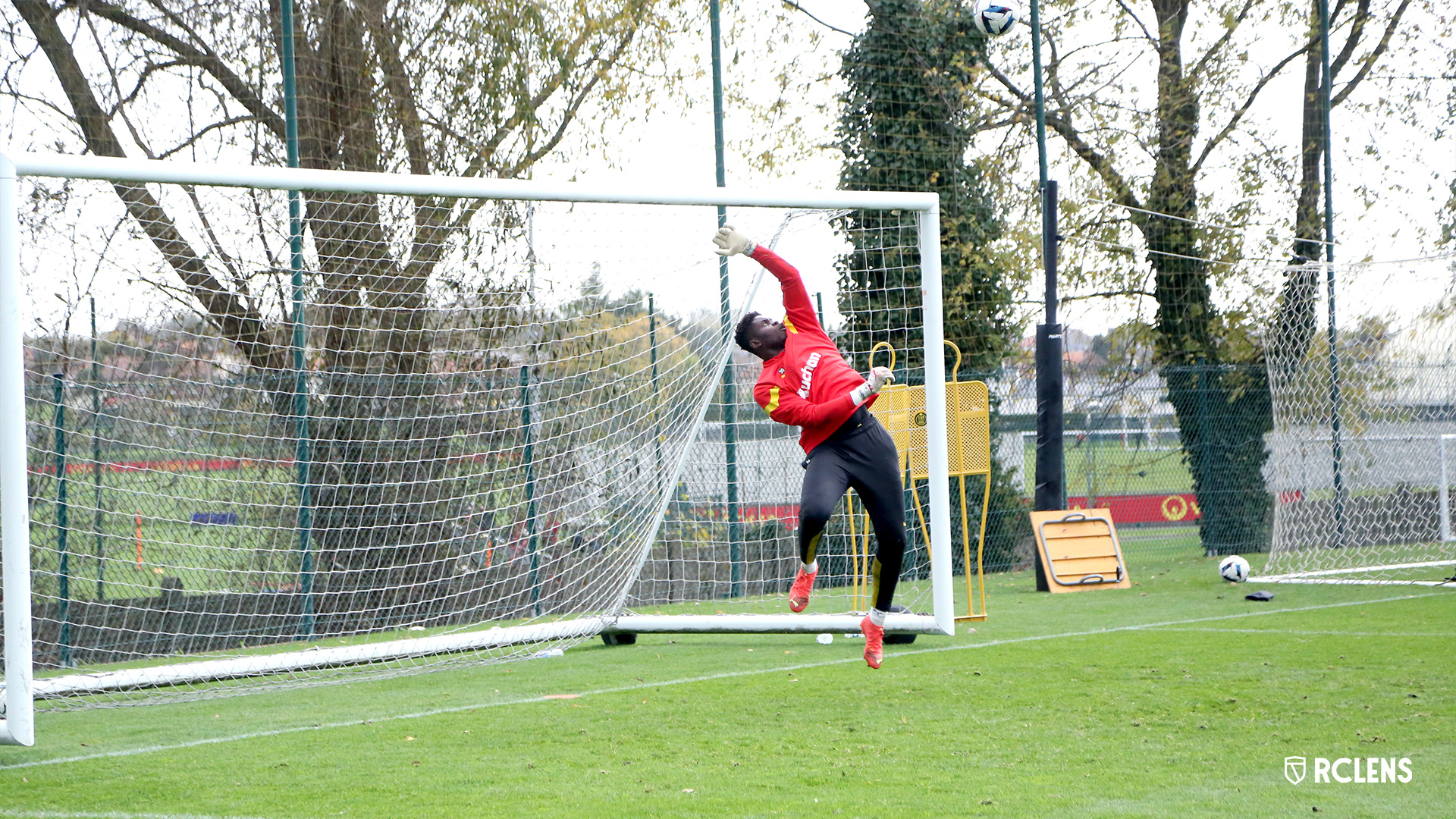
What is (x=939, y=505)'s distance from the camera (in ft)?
25.4

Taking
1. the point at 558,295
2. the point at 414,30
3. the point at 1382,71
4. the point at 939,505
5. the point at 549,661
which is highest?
the point at 1382,71

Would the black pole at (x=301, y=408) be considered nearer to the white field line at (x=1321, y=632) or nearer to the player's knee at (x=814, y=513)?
the player's knee at (x=814, y=513)

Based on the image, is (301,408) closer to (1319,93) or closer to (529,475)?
(529,475)

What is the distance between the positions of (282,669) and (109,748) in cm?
141

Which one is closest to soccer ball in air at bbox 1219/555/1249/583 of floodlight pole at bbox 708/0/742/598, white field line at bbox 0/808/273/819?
floodlight pole at bbox 708/0/742/598

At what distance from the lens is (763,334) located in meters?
6.44

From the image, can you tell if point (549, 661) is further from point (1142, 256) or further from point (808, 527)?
point (1142, 256)

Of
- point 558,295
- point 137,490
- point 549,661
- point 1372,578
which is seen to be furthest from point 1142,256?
point 137,490

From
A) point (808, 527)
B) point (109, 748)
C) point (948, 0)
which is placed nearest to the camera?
point (109, 748)

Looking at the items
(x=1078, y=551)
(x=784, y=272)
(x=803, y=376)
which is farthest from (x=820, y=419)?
(x=1078, y=551)

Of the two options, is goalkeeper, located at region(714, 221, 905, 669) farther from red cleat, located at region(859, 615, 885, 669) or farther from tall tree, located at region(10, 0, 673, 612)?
tall tree, located at region(10, 0, 673, 612)

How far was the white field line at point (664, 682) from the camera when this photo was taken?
216 inches

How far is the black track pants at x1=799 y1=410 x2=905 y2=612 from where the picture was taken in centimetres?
622

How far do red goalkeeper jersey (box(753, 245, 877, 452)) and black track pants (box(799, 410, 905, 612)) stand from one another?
0.10m
